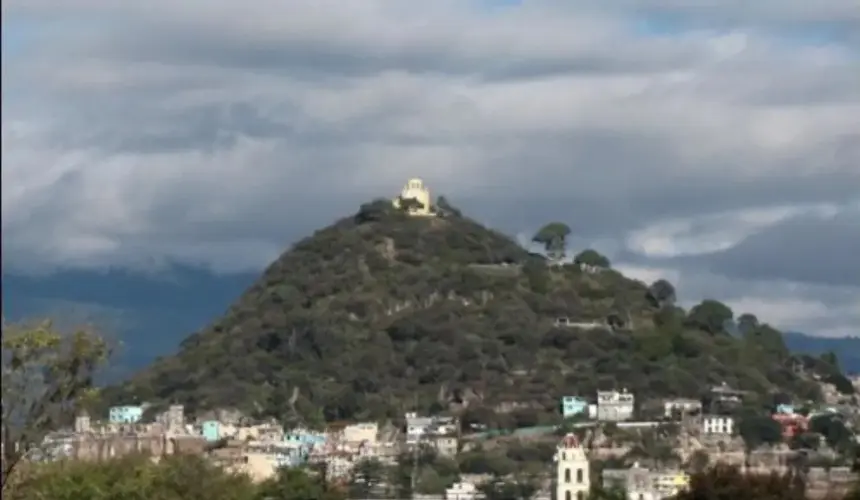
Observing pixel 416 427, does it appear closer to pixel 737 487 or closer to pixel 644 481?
pixel 644 481

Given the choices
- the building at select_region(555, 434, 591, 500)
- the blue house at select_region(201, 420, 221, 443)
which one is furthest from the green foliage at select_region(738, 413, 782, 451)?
the building at select_region(555, 434, 591, 500)

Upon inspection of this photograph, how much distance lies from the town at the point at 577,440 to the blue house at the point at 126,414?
0.11 meters

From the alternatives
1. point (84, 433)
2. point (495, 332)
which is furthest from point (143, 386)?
point (84, 433)

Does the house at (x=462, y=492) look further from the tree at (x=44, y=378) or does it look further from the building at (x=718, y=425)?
the tree at (x=44, y=378)

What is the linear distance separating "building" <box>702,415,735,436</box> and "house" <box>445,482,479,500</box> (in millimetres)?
30732

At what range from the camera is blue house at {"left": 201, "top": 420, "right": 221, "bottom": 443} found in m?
153

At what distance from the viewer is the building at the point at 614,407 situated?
174125mm

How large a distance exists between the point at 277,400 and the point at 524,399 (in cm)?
2071

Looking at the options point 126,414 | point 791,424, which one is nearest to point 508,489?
point 791,424

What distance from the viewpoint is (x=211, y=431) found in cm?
16012

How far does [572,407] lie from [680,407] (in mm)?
8143

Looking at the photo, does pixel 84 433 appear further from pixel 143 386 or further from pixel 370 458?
pixel 143 386

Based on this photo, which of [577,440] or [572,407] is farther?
[572,407]

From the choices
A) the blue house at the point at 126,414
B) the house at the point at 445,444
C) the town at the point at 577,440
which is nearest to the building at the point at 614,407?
the town at the point at 577,440
